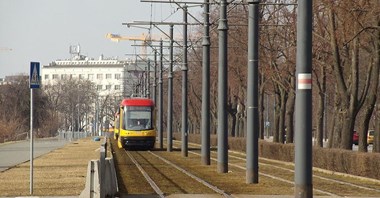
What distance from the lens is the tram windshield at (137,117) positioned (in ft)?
204

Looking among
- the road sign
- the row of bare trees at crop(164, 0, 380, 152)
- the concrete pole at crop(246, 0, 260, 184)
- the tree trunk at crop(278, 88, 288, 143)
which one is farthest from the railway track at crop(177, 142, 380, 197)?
the tree trunk at crop(278, 88, 288, 143)

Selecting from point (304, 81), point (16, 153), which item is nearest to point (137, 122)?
point (16, 153)

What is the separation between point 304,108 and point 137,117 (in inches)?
1755

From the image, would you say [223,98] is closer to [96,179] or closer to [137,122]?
[96,179]

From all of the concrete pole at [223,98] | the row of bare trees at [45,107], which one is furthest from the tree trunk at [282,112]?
the concrete pole at [223,98]

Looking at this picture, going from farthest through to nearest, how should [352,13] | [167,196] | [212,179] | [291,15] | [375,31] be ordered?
1. [291,15]
2. [375,31]
3. [352,13]
4. [212,179]
5. [167,196]

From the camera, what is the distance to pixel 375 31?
3519cm

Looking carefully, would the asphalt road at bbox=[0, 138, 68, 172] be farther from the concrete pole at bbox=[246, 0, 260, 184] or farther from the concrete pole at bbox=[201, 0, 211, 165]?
the concrete pole at bbox=[246, 0, 260, 184]

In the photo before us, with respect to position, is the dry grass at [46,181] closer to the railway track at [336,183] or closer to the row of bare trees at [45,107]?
the railway track at [336,183]

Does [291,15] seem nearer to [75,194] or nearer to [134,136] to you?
[134,136]

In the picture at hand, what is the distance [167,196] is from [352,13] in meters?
12.6

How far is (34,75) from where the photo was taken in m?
23.3

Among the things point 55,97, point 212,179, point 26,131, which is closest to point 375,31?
point 212,179

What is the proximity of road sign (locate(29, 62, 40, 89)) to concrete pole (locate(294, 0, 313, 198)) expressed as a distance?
7511 millimetres
